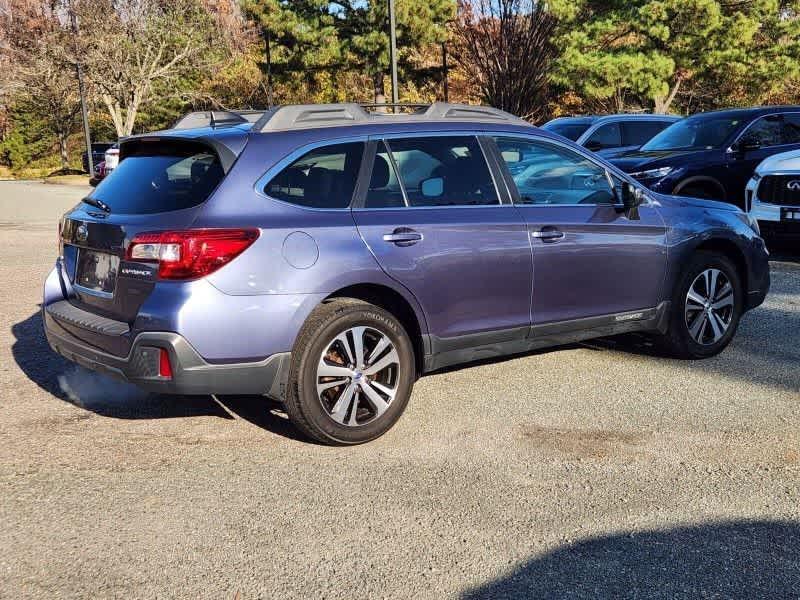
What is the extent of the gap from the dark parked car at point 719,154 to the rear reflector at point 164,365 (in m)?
8.14

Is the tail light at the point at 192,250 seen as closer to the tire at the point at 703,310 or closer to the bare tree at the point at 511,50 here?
the tire at the point at 703,310

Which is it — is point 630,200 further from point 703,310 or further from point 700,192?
point 700,192

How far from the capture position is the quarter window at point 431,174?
445 centimetres

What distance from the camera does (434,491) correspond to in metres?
3.71

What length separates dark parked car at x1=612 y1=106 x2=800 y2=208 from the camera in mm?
10664

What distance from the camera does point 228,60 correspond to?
3988 centimetres

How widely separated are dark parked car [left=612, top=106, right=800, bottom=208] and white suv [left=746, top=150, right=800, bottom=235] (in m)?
0.99

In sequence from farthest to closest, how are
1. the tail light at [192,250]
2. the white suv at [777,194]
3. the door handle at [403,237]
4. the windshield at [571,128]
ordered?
the windshield at [571,128] → the white suv at [777,194] → the door handle at [403,237] → the tail light at [192,250]

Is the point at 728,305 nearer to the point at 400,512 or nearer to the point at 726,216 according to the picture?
the point at 726,216

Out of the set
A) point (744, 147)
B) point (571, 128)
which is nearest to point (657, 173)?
point (744, 147)

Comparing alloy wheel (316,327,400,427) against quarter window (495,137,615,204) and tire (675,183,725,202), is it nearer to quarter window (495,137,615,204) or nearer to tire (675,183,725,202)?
quarter window (495,137,615,204)

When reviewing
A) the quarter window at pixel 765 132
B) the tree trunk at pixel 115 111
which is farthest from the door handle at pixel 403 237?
the tree trunk at pixel 115 111

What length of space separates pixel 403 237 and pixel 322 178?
0.51 m

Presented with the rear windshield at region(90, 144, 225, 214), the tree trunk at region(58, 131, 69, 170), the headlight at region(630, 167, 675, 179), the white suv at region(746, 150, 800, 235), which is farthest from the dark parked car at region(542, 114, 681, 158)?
the tree trunk at region(58, 131, 69, 170)
